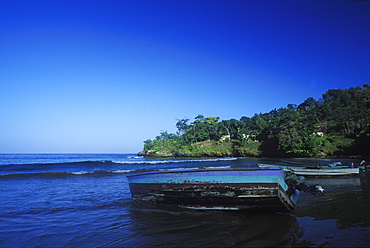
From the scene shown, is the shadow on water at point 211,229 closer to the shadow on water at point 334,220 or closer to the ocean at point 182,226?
the ocean at point 182,226

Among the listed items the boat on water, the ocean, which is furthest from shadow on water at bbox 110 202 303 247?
the boat on water

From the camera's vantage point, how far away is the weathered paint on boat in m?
4.49

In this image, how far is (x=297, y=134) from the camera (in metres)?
41.5

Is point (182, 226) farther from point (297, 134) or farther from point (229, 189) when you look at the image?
point (297, 134)

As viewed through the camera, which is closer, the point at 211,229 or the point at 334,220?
the point at 211,229

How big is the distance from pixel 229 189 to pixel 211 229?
1.01 metres

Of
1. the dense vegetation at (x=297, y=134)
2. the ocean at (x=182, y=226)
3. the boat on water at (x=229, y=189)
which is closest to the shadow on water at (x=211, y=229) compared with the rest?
the ocean at (x=182, y=226)

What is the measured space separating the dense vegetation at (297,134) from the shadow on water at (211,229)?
1530 inches

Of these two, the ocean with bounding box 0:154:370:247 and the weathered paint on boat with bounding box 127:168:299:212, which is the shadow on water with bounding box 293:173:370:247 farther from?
the weathered paint on boat with bounding box 127:168:299:212

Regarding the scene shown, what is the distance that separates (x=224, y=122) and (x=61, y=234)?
72.9 meters

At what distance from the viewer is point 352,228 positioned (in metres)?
3.96

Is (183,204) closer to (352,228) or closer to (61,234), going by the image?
(61,234)

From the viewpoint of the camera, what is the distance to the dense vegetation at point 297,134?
37906 millimetres

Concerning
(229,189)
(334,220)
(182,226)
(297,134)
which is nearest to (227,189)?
(229,189)
